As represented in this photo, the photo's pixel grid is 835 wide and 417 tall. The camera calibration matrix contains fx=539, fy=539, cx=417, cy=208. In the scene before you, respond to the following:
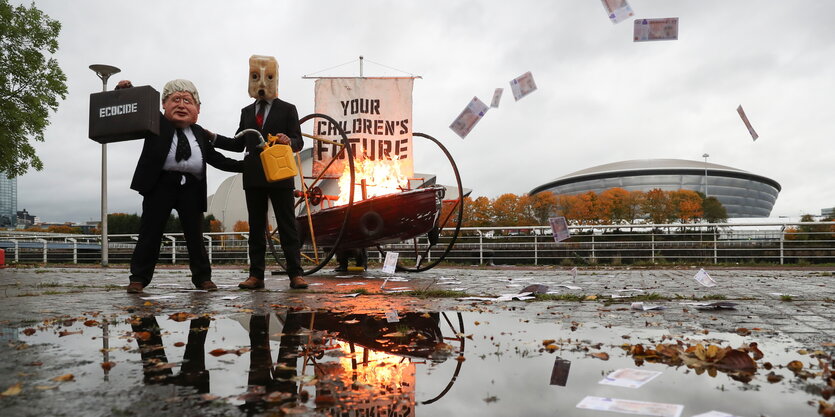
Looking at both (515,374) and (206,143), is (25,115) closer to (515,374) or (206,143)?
(206,143)

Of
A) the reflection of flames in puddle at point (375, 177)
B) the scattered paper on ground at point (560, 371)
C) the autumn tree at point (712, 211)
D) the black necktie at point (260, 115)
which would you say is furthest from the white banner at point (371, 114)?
the autumn tree at point (712, 211)

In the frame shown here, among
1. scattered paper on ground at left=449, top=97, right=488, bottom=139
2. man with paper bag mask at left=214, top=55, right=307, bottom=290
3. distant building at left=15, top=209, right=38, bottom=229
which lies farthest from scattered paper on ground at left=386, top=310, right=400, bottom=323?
distant building at left=15, top=209, right=38, bottom=229

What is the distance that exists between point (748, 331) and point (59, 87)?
61.9 feet

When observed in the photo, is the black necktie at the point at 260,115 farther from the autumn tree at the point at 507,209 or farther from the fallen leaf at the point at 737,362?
the autumn tree at the point at 507,209

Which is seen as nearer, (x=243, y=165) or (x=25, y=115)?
(x=243, y=165)

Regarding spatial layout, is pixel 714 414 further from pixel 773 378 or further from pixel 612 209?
pixel 612 209

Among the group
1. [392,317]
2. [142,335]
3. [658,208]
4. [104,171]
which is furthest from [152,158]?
[658,208]

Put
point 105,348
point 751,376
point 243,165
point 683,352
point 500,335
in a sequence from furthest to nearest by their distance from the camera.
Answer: point 243,165 → point 500,335 → point 105,348 → point 683,352 → point 751,376

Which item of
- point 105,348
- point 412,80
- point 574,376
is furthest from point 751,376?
point 412,80

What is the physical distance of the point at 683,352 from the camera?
1934 millimetres

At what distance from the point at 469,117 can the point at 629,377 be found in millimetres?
7273

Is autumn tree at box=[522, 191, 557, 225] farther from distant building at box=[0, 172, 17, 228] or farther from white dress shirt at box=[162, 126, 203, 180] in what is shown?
distant building at box=[0, 172, 17, 228]

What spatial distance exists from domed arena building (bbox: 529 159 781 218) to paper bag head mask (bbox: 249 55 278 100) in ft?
328

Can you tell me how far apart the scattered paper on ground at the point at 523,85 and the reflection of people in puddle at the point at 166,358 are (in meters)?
6.97
